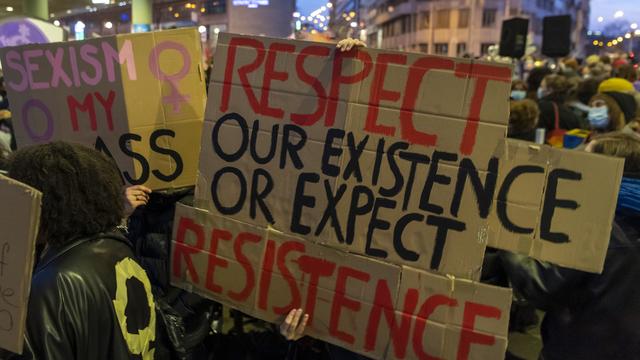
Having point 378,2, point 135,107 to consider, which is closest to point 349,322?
point 135,107

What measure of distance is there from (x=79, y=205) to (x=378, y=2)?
83429 mm

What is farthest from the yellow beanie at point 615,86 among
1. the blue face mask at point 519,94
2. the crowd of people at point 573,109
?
the blue face mask at point 519,94

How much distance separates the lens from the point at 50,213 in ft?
5.24

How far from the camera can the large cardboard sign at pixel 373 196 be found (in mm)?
1814

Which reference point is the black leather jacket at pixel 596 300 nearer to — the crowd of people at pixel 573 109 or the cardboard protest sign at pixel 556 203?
the cardboard protest sign at pixel 556 203

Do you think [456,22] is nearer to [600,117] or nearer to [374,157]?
[600,117]

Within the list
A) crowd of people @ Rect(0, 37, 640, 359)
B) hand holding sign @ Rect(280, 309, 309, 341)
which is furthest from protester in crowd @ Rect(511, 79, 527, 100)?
hand holding sign @ Rect(280, 309, 309, 341)

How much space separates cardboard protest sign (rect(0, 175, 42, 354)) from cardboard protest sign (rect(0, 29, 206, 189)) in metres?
1.25

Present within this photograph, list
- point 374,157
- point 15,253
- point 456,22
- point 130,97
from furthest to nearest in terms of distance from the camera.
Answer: point 456,22
point 130,97
point 374,157
point 15,253

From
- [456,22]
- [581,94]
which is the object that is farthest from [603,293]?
[456,22]

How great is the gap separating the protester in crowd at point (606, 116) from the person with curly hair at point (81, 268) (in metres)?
4.13

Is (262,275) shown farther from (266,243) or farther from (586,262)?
(586,262)

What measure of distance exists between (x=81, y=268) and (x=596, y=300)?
67.3 inches

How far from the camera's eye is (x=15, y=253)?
4.35ft
